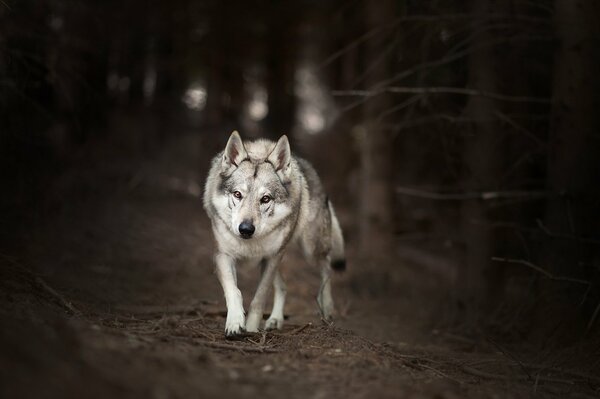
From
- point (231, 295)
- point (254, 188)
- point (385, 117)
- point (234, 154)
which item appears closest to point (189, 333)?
point (231, 295)

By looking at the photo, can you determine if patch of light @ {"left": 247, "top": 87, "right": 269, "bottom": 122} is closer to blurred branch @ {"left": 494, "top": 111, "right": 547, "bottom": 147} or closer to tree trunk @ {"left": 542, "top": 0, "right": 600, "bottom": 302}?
blurred branch @ {"left": 494, "top": 111, "right": 547, "bottom": 147}

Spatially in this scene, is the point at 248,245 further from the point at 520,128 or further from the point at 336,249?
the point at 520,128

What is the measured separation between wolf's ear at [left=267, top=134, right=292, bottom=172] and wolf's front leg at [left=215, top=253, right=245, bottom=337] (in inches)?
50.3

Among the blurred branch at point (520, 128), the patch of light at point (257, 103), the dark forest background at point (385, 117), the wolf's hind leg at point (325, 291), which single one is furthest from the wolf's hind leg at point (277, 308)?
the patch of light at point (257, 103)

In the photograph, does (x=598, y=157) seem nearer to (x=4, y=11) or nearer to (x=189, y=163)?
(x=4, y=11)

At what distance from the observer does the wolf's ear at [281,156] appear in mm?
7488

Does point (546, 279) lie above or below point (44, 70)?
below

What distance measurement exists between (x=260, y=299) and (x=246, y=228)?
34.1 inches

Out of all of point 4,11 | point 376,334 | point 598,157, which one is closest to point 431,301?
point 376,334

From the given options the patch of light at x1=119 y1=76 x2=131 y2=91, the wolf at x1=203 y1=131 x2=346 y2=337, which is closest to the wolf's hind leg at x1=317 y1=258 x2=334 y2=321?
the wolf at x1=203 y1=131 x2=346 y2=337

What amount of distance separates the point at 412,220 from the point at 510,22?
9.19m

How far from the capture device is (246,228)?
6.63 meters

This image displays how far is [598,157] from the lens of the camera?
8164mm

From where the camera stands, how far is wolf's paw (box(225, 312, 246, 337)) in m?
6.23
